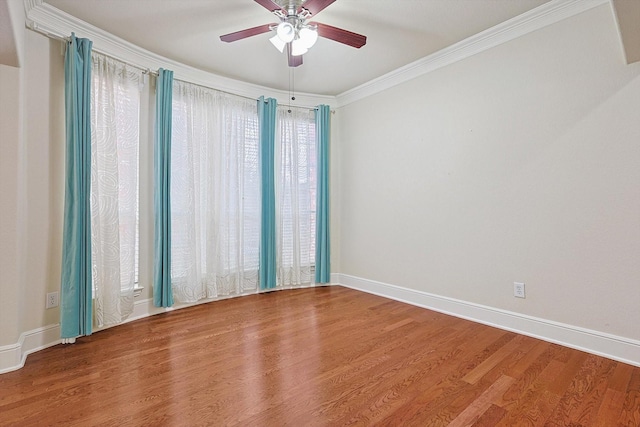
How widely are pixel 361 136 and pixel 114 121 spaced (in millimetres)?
2791

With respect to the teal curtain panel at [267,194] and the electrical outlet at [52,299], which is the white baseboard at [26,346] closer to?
→ the electrical outlet at [52,299]

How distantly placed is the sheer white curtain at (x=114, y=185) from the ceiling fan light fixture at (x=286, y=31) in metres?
1.71

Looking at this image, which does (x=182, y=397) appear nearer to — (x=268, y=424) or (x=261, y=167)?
(x=268, y=424)

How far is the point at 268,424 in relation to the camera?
1.56 metres

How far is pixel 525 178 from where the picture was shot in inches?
106

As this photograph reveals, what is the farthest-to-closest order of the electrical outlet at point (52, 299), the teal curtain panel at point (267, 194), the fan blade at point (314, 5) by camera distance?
the teal curtain panel at point (267, 194) → the electrical outlet at point (52, 299) → the fan blade at point (314, 5)

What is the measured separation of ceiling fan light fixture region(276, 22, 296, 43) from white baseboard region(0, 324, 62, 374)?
285 cm

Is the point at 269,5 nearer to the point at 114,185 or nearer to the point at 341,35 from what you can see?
the point at 341,35

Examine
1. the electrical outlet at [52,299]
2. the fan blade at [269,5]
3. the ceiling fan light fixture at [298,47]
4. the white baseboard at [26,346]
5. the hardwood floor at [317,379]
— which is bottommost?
the hardwood floor at [317,379]

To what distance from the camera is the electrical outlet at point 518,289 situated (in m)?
2.69

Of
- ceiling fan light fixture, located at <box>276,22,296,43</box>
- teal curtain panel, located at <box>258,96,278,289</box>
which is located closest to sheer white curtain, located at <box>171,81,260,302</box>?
teal curtain panel, located at <box>258,96,278,289</box>

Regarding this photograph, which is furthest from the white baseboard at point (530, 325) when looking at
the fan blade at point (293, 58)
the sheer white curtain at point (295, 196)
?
the fan blade at point (293, 58)

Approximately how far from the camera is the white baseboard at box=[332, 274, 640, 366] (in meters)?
2.20

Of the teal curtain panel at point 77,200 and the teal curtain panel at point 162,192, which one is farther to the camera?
the teal curtain panel at point 162,192
